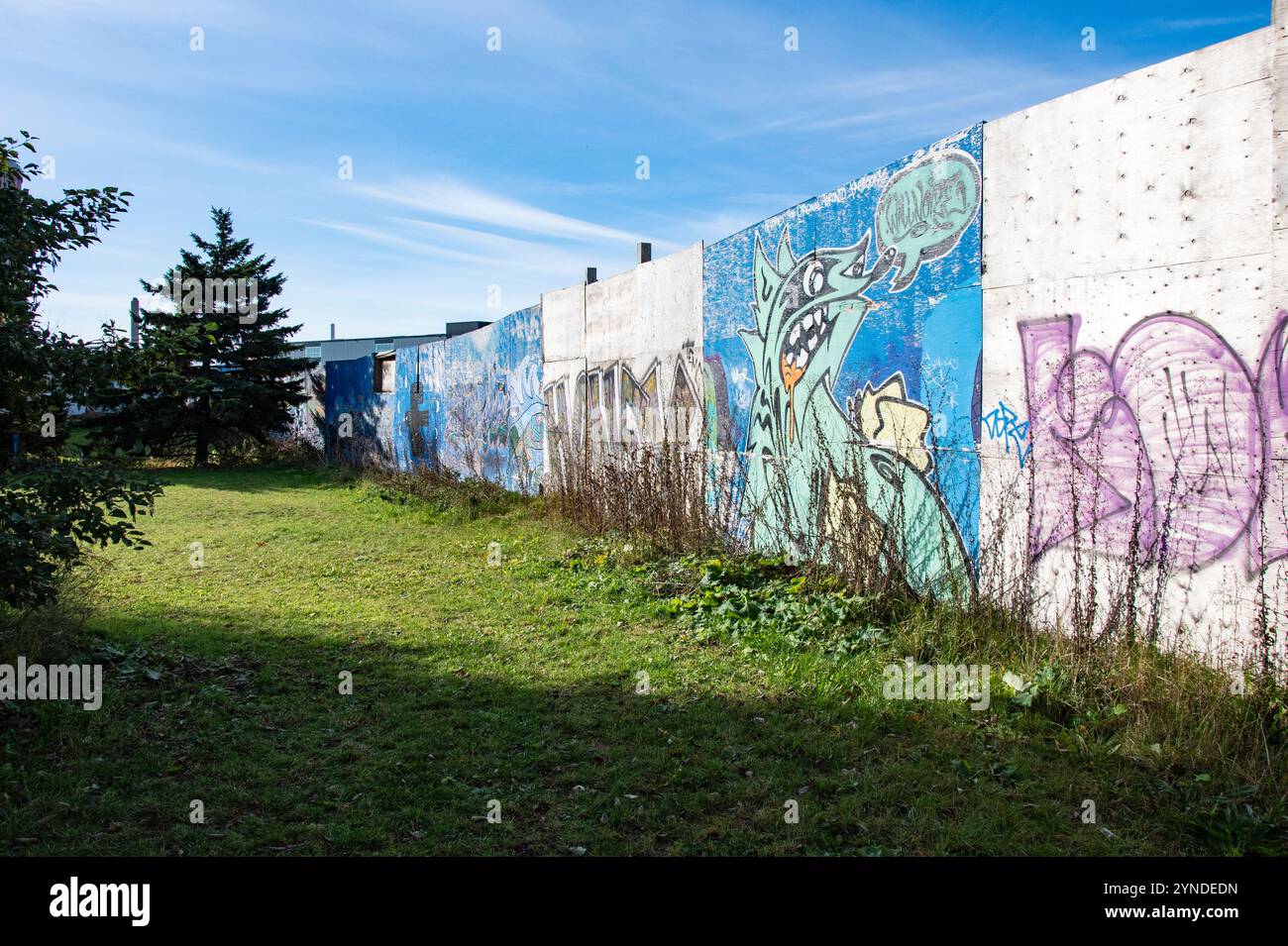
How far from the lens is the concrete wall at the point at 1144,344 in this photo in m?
3.94

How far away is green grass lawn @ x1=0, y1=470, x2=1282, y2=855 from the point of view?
3.35 m

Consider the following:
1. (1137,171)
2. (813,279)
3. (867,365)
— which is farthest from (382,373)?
(1137,171)

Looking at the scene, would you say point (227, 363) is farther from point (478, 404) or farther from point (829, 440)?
point (829, 440)

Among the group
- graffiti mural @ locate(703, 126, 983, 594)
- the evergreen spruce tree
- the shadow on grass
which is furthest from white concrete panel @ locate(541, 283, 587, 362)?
the evergreen spruce tree

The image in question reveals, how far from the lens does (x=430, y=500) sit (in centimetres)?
1287

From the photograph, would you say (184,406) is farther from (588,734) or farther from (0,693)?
(588,734)

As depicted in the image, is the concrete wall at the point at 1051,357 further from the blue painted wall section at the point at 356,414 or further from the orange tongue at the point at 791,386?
the blue painted wall section at the point at 356,414

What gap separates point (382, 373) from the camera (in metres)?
19.6

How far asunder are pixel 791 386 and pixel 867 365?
3.41 ft

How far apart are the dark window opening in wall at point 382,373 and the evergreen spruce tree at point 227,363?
9.94 ft
